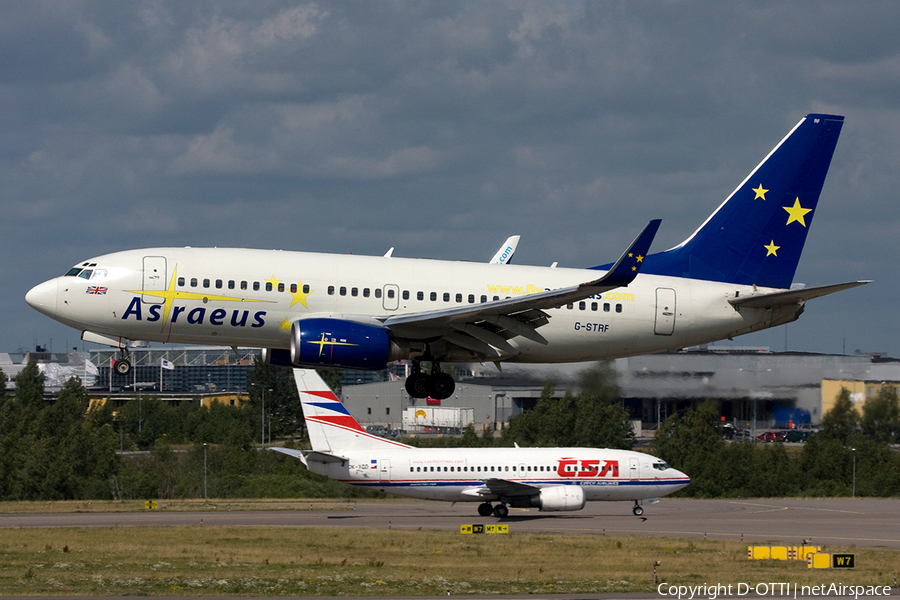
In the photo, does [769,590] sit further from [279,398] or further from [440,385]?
[279,398]

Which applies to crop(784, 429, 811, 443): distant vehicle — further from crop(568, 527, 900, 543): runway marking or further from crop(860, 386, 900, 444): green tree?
crop(568, 527, 900, 543): runway marking

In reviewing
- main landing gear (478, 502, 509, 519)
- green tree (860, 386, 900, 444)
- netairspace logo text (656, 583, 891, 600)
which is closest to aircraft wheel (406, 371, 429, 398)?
netairspace logo text (656, 583, 891, 600)

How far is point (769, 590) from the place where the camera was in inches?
1495

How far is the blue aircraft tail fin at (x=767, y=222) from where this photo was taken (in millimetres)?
44125

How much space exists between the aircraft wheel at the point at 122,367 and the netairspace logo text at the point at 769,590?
19.8 metres

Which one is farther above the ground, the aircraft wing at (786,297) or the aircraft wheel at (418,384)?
the aircraft wing at (786,297)

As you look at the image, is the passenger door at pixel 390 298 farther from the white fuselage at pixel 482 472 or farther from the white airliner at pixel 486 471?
the white fuselage at pixel 482 472

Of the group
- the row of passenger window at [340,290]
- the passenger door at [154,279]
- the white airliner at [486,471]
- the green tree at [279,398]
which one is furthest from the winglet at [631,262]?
the green tree at [279,398]

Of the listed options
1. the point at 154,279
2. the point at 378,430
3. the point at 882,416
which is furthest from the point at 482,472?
the point at 378,430

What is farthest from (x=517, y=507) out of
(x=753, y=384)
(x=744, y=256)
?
(x=744, y=256)

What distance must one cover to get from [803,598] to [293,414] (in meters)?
129

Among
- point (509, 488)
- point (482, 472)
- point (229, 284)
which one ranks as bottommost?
point (509, 488)

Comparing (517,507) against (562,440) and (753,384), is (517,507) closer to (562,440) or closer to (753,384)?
(753,384)

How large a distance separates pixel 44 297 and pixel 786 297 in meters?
26.0
